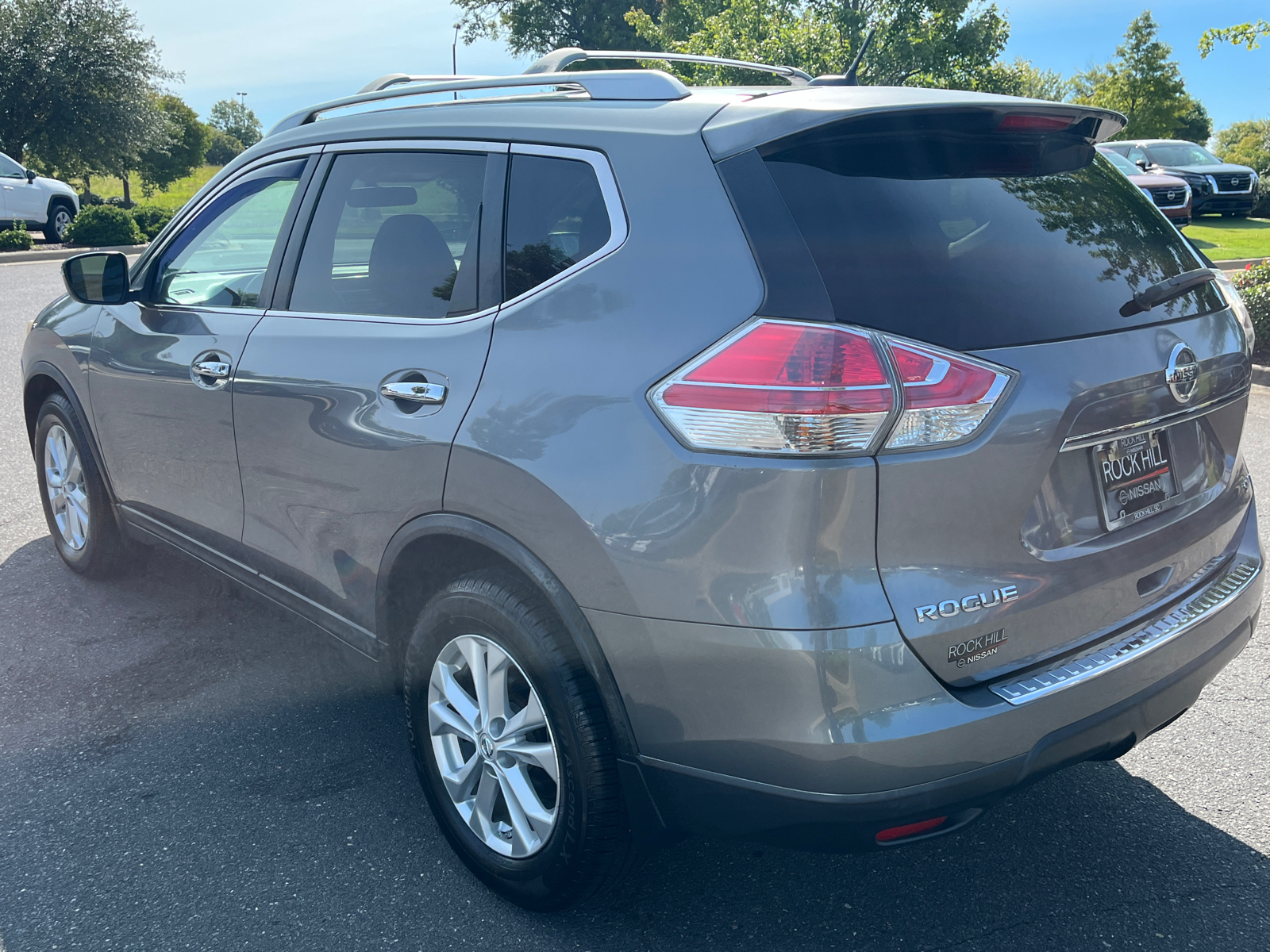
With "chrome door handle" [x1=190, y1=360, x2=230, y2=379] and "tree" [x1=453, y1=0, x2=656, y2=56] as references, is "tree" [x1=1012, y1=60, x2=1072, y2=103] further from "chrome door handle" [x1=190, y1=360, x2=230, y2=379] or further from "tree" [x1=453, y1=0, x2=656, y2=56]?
"chrome door handle" [x1=190, y1=360, x2=230, y2=379]

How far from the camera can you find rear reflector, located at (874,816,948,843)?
2076 millimetres

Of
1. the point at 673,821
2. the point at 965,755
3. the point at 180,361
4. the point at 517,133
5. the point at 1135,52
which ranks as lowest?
the point at 673,821

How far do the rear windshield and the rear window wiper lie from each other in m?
0.02

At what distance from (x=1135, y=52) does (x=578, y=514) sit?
45.0 m

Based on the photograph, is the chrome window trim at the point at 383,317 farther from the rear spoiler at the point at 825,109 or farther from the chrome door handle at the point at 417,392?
the rear spoiler at the point at 825,109

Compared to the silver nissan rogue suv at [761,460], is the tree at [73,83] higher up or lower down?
higher up

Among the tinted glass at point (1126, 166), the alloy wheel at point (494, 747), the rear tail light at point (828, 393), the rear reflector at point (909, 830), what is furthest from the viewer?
the tinted glass at point (1126, 166)

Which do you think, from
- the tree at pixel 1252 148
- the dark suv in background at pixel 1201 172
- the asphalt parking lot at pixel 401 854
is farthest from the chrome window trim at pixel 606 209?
the tree at pixel 1252 148

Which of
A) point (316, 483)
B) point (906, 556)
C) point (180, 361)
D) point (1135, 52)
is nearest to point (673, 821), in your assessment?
point (906, 556)

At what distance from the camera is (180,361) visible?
3.60 m

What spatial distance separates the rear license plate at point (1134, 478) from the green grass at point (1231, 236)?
18.5 meters

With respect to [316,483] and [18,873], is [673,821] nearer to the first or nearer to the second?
[316,483]

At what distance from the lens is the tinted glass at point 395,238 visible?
2.75 metres

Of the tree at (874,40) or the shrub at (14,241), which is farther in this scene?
the tree at (874,40)
